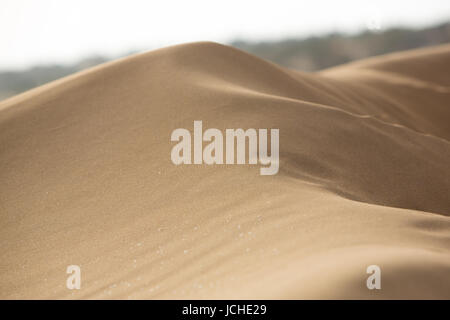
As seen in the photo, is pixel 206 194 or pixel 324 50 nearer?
pixel 206 194

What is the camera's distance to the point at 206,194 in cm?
397

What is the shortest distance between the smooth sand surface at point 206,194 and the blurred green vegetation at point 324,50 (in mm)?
39457

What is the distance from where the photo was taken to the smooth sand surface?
108 inches

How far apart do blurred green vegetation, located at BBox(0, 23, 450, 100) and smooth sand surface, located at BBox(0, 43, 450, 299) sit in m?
39.5

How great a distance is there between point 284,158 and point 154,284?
1790mm

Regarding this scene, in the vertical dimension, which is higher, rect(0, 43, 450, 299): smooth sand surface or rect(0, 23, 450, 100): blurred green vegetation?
rect(0, 23, 450, 100): blurred green vegetation

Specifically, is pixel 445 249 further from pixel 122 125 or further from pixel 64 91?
pixel 64 91

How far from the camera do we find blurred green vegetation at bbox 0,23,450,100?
44688 millimetres

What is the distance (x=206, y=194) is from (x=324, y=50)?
45.9m

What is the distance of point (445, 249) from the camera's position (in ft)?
9.35

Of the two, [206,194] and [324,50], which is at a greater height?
[324,50]

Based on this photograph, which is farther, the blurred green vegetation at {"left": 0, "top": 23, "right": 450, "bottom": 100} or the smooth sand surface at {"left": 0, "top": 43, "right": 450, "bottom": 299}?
the blurred green vegetation at {"left": 0, "top": 23, "right": 450, "bottom": 100}

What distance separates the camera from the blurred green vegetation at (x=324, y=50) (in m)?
44.7

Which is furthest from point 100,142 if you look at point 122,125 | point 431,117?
point 431,117
